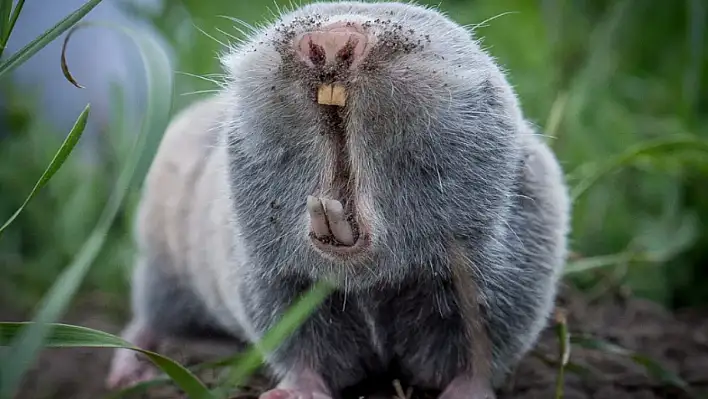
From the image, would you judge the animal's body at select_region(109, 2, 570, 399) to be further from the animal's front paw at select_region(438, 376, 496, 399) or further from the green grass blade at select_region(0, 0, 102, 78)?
the green grass blade at select_region(0, 0, 102, 78)

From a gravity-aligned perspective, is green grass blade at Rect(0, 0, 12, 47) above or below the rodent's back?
above

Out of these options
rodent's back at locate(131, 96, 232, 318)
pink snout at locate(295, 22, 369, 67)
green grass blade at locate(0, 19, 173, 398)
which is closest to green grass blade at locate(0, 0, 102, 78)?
green grass blade at locate(0, 19, 173, 398)

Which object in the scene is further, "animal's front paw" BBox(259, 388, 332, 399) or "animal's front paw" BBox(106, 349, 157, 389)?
"animal's front paw" BBox(106, 349, 157, 389)

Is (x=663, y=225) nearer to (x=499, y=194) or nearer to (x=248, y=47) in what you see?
(x=499, y=194)

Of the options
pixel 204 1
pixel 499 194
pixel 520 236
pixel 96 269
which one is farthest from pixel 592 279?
pixel 204 1

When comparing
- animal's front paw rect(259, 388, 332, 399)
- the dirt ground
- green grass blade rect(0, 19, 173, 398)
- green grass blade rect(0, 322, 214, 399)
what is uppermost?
green grass blade rect(0, 19, 173, 398)
